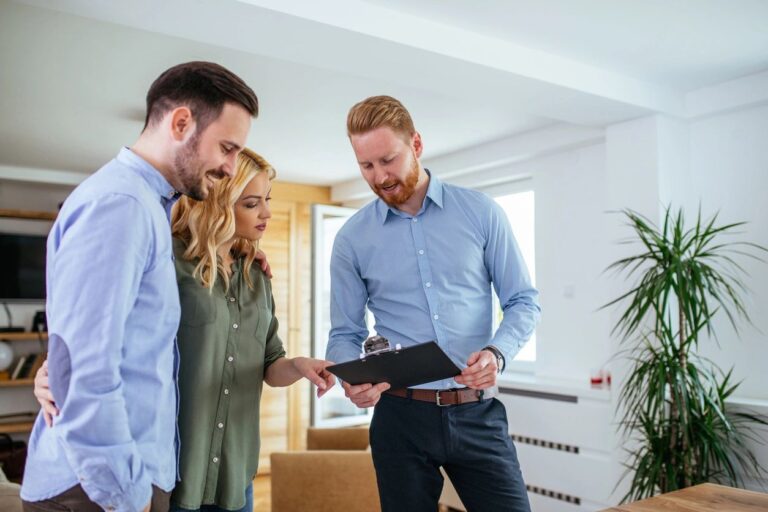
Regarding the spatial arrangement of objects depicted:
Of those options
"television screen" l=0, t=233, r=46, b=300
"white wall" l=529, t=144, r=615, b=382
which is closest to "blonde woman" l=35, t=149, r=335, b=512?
"white wall" l=529, t=144, r=615, b=382

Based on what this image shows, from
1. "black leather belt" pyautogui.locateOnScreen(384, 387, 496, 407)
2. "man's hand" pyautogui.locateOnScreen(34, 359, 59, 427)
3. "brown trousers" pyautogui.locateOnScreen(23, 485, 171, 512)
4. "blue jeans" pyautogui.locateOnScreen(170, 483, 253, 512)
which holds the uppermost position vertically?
"man's hand" pyautogui.locateOnScreen(34, 359, 59, 427)

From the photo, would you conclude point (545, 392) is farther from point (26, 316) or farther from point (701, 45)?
point (26, 316)

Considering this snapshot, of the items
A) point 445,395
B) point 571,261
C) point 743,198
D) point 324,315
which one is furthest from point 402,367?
point 324,315

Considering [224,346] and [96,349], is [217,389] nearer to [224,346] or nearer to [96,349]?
[224,346]

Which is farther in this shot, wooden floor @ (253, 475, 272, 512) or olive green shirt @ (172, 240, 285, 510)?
wooden floor @ (253, 475, 272, 512)

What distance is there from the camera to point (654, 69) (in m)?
3.66

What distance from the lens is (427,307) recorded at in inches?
75.4

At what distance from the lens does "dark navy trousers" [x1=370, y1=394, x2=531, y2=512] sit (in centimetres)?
179

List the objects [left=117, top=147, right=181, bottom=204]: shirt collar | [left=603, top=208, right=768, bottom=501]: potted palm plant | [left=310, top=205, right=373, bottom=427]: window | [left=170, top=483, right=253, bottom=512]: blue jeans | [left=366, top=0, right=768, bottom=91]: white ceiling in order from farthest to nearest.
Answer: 1. [left=310, top=205, right=373, bottom=427]: window
2. [left=603, top=208, right=768, bottom=501]: potted palm plant
3. [left=366, top=0, right=768, bottom=91]: white ceiling
4. [left=170, top=483, right=253, bottom=512]: blue jeans
5. [left=117, top=147, right=181, bottom=204]: shirt collar

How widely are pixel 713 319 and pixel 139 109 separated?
3471mm

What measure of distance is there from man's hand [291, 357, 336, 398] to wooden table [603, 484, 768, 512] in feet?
2.21

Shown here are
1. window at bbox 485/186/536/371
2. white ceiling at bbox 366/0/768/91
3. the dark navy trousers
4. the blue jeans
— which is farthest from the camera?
window at bbox 485/186/536/371

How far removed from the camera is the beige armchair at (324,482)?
3533mm

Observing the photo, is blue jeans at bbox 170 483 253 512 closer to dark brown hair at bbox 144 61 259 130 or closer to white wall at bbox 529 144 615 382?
dark brown hair at bbox 144 61 259 130
